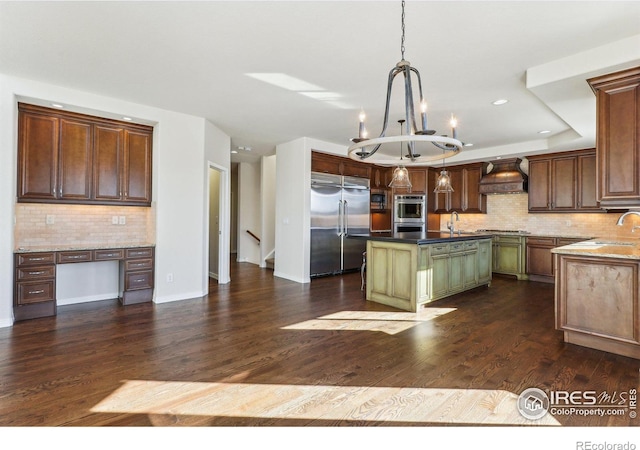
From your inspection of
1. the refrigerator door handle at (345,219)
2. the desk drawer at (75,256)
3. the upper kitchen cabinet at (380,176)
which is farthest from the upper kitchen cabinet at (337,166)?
the desk drawer at (75,256)

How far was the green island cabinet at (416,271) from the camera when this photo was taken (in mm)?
4078

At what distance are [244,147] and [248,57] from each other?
3.88 meters

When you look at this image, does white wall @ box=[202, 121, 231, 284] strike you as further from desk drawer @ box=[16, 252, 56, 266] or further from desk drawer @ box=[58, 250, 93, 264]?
desk drawer @ box=[16, 252, 56, 266]

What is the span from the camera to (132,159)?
4.42 m

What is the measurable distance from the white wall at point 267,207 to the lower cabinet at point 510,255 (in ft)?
15.8

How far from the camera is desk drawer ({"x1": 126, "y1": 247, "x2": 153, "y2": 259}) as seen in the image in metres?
4.26

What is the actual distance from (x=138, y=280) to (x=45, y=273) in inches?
38.4

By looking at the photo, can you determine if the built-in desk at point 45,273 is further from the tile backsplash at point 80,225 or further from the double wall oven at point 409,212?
the double wall oven at point 409,212

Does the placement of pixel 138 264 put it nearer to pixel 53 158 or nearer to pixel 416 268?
pixel 53 158

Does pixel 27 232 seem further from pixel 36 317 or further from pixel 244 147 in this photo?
pixel 244 147

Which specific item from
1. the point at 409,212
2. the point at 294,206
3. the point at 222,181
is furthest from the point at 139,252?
the point at 409,212

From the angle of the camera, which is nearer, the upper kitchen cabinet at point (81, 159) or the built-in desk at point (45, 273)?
the built-in desk at point (45, 273)
